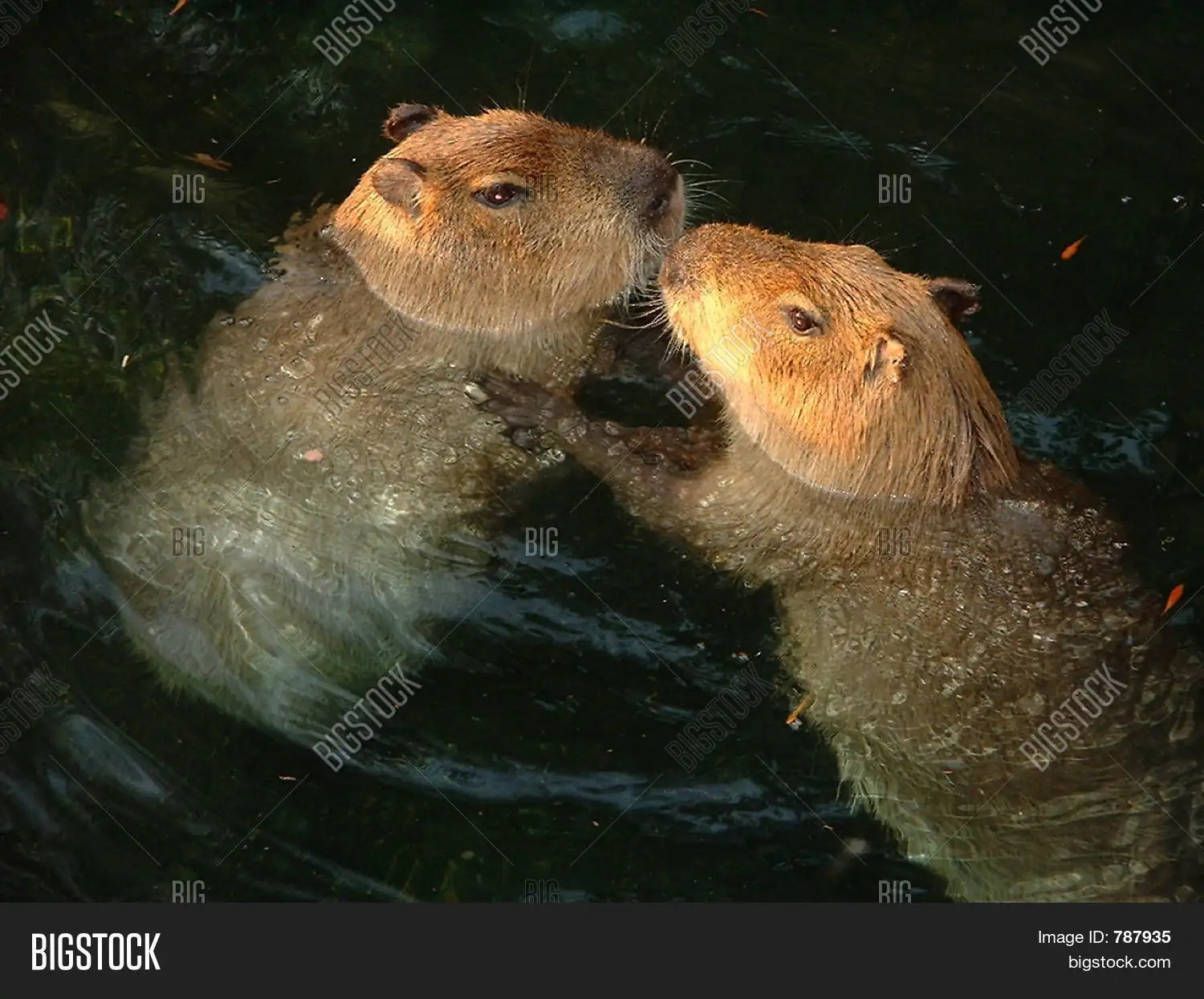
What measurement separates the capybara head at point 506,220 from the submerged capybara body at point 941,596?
365 millimetres

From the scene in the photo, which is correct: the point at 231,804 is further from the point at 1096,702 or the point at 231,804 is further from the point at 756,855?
the point at 1096,702

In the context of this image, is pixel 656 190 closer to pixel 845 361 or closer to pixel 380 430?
pixel 845 361

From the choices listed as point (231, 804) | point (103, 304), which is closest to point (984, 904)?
point (231, 804)

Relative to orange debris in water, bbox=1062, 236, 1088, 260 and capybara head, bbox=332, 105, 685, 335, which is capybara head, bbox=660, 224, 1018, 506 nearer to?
capybara head, bbox=332, 105, 685, 335

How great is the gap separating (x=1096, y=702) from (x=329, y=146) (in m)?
5.47

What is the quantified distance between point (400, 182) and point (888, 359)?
2417mm

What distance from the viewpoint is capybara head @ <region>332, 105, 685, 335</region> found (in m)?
6.46

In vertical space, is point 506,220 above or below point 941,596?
above

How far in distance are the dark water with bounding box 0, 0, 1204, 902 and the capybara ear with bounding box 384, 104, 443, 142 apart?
107 centimetres

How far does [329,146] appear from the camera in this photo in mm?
8469

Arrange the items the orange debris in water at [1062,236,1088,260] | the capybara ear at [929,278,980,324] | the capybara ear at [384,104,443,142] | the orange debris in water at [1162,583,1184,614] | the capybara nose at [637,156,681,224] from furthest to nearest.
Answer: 1. the orange debris in water at [1062,236,1088,260]
2. the capybara ear at [384,104,443,142]
3. the capybara nose at [637,156,681,224]
4. the orange debris in water at [1162,583,1184,614]
5. the capybara ear at [929,278,980,324]

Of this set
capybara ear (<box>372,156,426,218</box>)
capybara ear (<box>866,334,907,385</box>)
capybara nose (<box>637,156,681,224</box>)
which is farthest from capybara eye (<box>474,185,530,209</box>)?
capybara ear (<box>866,334,907,385</box>)

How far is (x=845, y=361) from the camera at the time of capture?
5.90 metres

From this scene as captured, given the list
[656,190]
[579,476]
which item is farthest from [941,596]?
[656,190]
